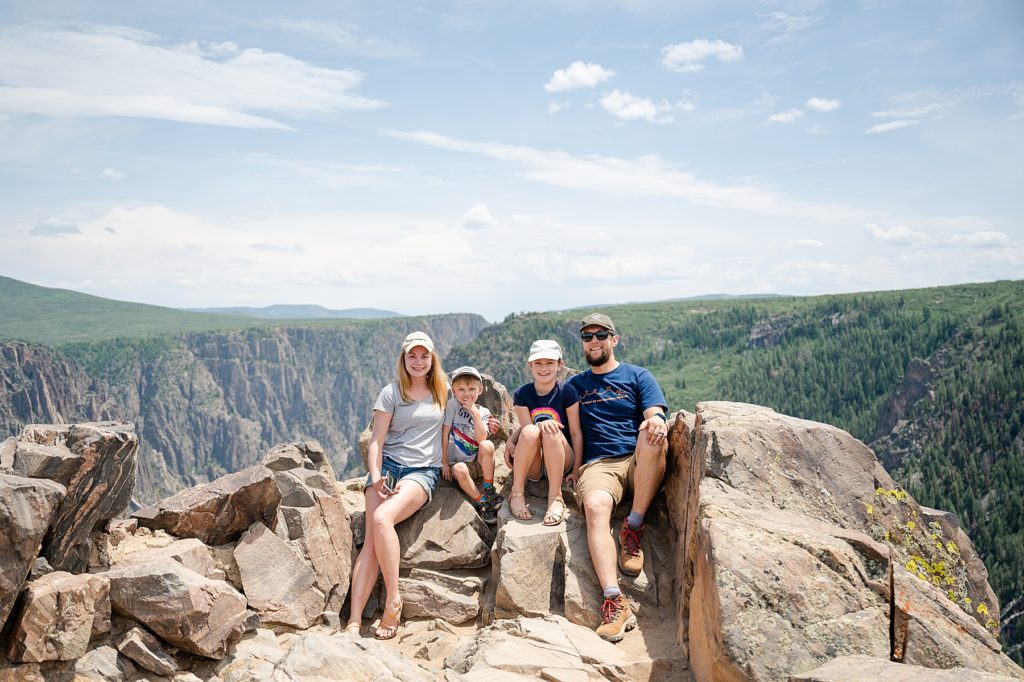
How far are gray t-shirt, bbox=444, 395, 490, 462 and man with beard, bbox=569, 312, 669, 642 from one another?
1697 millimetres

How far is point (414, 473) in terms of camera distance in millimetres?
9781

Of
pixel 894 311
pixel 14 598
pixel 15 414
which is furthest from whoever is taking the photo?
pixel 894 311

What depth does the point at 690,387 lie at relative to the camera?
628 ft

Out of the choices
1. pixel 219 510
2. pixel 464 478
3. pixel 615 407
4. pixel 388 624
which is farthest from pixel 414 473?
pixel 615 407

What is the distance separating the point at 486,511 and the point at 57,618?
5838 mm

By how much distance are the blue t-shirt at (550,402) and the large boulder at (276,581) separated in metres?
3.61

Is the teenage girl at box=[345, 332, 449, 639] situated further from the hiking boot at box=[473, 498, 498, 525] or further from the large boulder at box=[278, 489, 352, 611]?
the hiking boot at box=[473, 498, 498, 525]

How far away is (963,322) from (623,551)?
7465 inches

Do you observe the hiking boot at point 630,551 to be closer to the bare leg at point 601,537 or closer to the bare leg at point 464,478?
the bare leg at point 601,537

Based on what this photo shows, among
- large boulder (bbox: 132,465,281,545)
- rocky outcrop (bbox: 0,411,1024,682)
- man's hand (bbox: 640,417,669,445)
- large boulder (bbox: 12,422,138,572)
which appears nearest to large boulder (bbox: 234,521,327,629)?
rocky outcrop (bbox: 0,411,1024,682)

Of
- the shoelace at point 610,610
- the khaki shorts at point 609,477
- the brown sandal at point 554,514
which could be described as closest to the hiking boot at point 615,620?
the shoelace at point 610,610

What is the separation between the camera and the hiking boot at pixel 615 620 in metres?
7.96

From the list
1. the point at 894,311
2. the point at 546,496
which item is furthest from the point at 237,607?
the point at 894,311

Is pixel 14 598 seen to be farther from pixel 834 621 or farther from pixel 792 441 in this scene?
pixel 792 441
